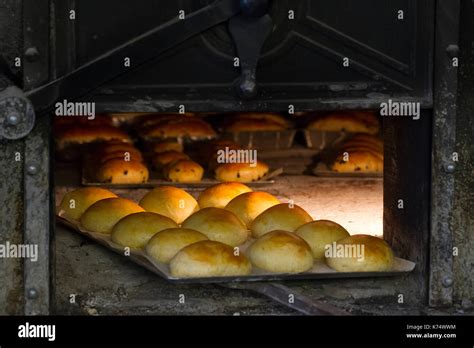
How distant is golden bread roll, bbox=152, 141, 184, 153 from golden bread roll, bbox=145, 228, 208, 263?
2893 mm

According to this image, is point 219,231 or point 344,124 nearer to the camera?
point 219,231

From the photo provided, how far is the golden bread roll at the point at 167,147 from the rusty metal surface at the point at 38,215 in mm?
3414

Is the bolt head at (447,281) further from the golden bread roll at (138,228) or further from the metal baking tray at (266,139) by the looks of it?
the metal baking tray at (266,139)

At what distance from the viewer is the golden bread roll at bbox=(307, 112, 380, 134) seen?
747 cm

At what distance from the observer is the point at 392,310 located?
4.00 meters

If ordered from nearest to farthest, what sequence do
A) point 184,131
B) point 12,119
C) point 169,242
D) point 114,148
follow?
point 12,119 → point 169,242 → point 114,148 → point 184,131

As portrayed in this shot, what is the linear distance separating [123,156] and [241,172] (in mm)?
809

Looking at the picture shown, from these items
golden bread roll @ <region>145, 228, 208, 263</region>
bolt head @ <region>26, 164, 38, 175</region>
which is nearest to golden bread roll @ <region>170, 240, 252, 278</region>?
golden bread roll @ <region>145, 228, 208, 263</region>

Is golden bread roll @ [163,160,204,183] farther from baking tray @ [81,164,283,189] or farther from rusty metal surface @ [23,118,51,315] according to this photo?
rusty metal surface @ [23,118,51,315]

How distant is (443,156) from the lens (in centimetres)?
395

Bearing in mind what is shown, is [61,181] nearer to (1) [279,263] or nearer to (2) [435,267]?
(1) [279,263]

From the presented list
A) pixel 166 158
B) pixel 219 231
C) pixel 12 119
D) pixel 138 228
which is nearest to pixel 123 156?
pixel 166 158

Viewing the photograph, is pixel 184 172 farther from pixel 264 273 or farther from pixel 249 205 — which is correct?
pixel 264 273

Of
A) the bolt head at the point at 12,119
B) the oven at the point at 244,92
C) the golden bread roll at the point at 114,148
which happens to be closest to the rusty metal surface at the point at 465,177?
the oven at the point at 244,92
